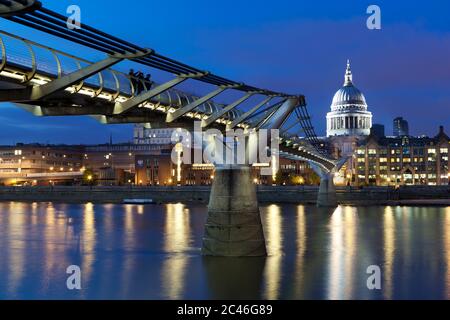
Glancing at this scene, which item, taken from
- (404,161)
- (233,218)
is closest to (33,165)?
(404,161)

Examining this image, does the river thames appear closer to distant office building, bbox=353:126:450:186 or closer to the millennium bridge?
the millennium bridge

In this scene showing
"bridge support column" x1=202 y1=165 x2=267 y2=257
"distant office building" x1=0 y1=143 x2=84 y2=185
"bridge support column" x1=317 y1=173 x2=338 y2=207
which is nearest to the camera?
"bridge support column" x1=202 y1=165 x2=267 y2=257

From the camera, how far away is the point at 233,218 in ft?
106

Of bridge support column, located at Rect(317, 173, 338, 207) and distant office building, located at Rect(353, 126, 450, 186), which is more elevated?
distant office building, located at Rect(353, 126, 450, 186)

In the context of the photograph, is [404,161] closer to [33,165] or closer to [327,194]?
[327,194]

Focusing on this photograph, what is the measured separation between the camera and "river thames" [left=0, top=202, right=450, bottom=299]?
88.0ft

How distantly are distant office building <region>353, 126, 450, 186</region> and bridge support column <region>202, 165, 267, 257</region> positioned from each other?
511 ft

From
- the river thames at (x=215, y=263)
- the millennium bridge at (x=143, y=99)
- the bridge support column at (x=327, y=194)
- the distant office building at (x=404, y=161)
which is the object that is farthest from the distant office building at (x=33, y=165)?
the millennium bridge at (x=143, y=99)

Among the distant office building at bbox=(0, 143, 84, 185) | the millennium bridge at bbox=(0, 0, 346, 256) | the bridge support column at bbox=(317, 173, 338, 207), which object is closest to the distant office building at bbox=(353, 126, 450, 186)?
the distant office building at bbox=(0, 143, 84, 185)

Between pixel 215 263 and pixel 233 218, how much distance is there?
2340mm

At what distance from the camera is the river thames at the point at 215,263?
26.8 meters
